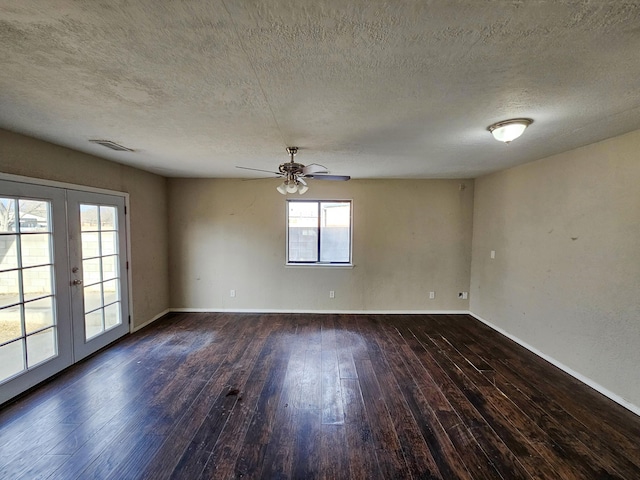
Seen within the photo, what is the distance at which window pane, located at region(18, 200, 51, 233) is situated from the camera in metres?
2.50

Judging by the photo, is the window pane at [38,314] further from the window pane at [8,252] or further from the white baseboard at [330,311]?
the white baseboard at [330,311]

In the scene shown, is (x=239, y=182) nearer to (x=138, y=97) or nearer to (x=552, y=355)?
(x=138, y=97)

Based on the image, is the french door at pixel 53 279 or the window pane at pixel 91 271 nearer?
the french door at pixel 53 279

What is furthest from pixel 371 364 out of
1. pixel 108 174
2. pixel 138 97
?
pixel 108 174

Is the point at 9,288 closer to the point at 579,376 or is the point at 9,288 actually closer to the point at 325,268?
the point at 325,268

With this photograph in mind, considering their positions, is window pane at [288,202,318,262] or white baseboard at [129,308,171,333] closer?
white baseboard at [129,308,171,333]

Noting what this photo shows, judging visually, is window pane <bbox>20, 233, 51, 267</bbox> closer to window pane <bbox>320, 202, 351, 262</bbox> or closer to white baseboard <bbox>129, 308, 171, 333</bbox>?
white baseboard <bbox>129, 308, 171, 333</bbox>

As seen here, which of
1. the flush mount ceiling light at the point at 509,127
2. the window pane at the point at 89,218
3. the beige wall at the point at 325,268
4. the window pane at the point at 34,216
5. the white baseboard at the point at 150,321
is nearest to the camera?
the flush mount ceiling light at the point at 509,127

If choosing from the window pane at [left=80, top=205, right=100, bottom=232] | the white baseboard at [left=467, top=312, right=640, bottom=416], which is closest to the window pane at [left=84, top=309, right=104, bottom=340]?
the window pane at [left=80, top=205, right=100, bottom=232]

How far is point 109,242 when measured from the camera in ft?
11.7

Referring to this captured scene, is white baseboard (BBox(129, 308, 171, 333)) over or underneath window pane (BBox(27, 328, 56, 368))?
underneath

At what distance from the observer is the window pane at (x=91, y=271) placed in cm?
318

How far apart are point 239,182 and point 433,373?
4.10m

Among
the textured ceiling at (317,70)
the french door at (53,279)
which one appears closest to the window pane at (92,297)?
the french door at (53,279)
